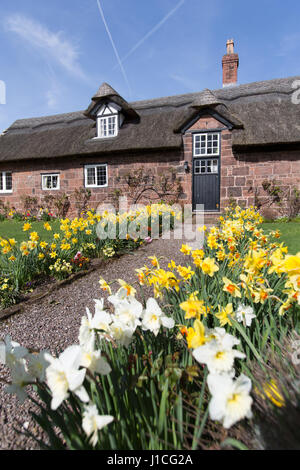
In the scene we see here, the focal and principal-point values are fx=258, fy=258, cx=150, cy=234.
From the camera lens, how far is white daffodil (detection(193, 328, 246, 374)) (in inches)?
30.3

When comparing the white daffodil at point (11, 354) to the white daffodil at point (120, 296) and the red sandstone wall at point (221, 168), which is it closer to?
the white daffodil at point (120, 296)

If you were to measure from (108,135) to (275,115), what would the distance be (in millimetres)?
7631

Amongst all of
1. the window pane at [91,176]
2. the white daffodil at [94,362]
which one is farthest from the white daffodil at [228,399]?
the window pane at [91,176]

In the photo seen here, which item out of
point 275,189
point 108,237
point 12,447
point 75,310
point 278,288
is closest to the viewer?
point 12,447

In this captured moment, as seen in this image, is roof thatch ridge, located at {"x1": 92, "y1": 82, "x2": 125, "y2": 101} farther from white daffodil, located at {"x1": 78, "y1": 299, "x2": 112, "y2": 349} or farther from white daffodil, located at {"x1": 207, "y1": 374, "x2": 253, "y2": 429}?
white daffodil, located at {"x1": 207, "y1": 374, "x2": 253, "y2": 429}

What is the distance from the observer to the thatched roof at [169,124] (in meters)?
10.5

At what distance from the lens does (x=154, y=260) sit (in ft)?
5.26

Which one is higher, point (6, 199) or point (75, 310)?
point (6, 199)

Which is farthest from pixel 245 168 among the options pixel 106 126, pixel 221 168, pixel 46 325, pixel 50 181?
pixel 46 325

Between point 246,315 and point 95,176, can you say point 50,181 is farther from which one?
point 246,315

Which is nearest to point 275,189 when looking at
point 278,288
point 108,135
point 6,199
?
point 108,135

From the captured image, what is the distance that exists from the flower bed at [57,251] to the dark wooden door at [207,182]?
19.6 ft

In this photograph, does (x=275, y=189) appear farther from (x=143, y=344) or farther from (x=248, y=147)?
(x=143, y=344)
